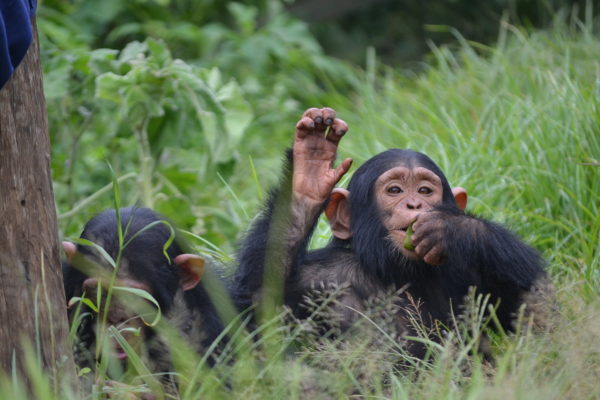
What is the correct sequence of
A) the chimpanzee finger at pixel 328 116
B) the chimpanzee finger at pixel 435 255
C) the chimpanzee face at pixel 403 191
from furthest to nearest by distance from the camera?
1. the chimpanzee face at pixel 403 191
2. the chimpanzee finger at pixel 328 116
3. the chimpanzee finger at pixel 435 255

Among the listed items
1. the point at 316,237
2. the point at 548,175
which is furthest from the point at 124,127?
the point at 548,175

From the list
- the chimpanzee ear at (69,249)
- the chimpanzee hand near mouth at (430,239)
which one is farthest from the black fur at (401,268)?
the chimpanzee ear at (69,249)

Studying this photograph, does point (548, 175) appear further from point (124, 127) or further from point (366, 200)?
point (124, 127)

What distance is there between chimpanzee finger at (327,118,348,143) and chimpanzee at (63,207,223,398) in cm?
76

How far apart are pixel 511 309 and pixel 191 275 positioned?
1.42 metres

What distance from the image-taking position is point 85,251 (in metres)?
4.14

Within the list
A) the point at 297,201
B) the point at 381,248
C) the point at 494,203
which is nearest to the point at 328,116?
the point at 297,201

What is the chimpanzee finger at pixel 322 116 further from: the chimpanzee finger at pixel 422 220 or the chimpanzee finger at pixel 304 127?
the chimpanzee finger at pixel 422 220

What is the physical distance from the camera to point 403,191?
4.40m

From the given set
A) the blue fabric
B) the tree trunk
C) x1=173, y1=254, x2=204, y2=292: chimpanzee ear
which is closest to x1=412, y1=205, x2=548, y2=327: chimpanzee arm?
x1=173, y1=254, x2=204, y2=292: chimpanzee ear

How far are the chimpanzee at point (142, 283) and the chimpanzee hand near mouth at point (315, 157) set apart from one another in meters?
0.56

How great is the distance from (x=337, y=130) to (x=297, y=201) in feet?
1.17

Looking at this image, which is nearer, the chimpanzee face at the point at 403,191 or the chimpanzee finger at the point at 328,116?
the chimpanzee finger at the point at 328,116

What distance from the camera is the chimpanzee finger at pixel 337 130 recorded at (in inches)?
166
